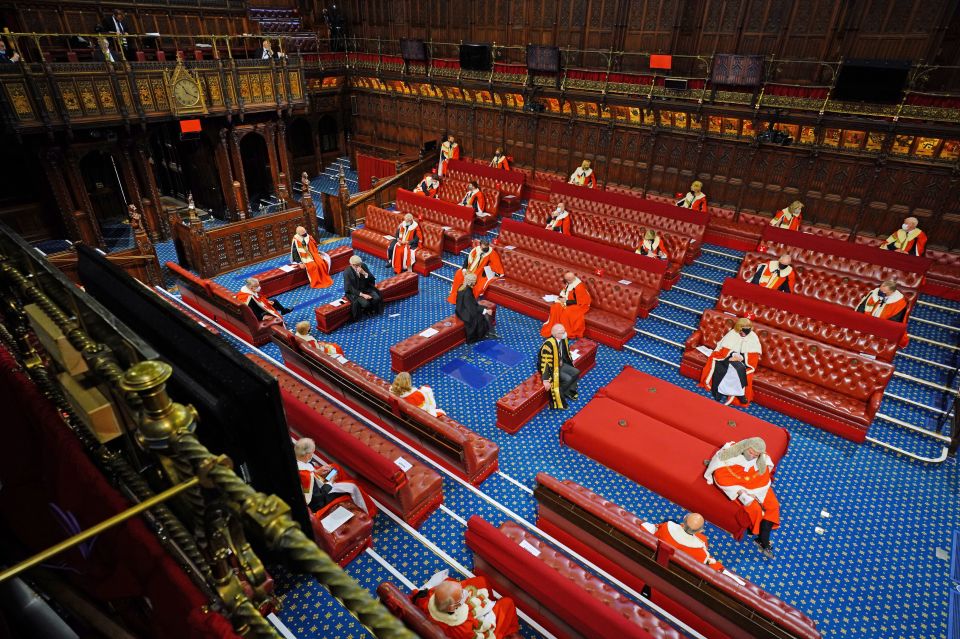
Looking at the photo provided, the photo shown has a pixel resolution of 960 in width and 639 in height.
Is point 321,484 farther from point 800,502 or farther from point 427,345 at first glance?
point 800,502

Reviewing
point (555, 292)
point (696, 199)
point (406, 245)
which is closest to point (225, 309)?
point (406, 245)

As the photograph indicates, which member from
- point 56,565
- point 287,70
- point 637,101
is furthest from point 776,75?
point 56,565

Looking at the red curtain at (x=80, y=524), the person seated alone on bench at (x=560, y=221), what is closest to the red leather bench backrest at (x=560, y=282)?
the person seated alone on bench at (x=560, y=221)

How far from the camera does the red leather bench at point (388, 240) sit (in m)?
11.6

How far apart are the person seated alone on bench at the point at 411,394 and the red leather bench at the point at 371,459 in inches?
22.5

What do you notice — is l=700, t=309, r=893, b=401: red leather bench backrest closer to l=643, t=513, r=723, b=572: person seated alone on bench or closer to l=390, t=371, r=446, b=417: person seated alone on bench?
l=643, t=513, r=723, b=572: person seated alone on bench

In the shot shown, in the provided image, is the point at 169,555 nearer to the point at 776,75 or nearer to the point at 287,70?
the point at 776,75

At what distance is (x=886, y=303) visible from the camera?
823 centimetres

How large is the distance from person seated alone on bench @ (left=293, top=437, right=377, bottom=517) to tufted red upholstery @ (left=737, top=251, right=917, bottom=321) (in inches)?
315

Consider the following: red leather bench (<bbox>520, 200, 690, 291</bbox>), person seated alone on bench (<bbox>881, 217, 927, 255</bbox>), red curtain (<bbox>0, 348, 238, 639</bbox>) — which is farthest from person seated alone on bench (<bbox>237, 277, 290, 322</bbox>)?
person seated alone on bench (<bbox>881, 217, 927, 255</bbox>)

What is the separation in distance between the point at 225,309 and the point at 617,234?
323 inches

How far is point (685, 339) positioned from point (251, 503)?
9.11 meters

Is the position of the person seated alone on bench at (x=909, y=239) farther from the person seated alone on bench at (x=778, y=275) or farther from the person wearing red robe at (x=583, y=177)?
the person wearing red robe at (x=583, y=177)

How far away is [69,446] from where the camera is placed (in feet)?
6.51
